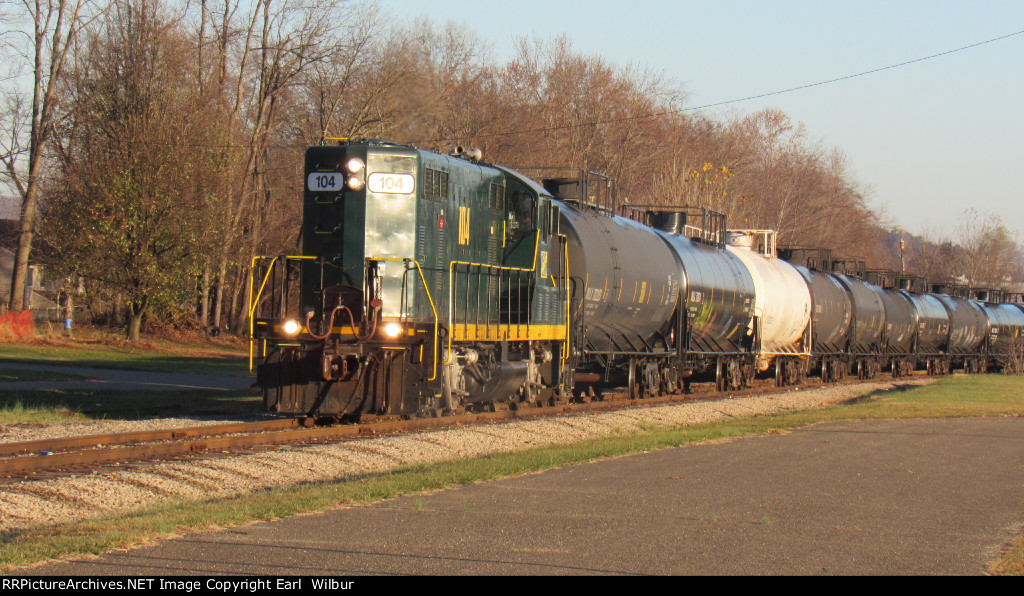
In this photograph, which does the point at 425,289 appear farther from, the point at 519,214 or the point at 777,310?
the point at 777,310

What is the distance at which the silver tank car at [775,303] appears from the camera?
3038 centimetres

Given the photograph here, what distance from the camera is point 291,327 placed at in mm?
14984

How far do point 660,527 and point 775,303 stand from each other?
23.5 metres

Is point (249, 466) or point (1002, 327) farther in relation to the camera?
point (1002, 327)

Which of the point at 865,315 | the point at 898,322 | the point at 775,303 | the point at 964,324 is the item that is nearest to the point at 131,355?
the point at 775,303

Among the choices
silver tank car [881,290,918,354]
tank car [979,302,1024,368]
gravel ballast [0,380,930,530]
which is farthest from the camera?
tank car [979,302,1024,368]

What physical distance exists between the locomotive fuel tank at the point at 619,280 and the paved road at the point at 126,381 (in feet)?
27.2

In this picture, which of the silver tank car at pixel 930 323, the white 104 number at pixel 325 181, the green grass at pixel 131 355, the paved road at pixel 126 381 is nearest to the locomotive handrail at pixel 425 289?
the white 104 number at pixel 325 181

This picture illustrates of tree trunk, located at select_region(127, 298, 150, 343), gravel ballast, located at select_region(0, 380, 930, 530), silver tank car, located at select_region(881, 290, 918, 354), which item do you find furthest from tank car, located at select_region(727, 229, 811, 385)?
tree trunk, located at select_region(127, 298, 150, 343)

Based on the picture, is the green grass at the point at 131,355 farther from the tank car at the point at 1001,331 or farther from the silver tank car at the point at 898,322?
the tank car at the point at 1001,331

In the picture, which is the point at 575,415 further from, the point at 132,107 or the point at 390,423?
the point at 132,107

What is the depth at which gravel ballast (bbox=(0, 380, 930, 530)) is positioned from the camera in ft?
30.9

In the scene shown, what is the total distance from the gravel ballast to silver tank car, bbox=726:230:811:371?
11660 mm

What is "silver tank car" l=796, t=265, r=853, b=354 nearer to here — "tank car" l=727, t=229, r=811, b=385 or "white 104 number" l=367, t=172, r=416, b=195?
"tank car" l=727, t=229, r=811, b=385
